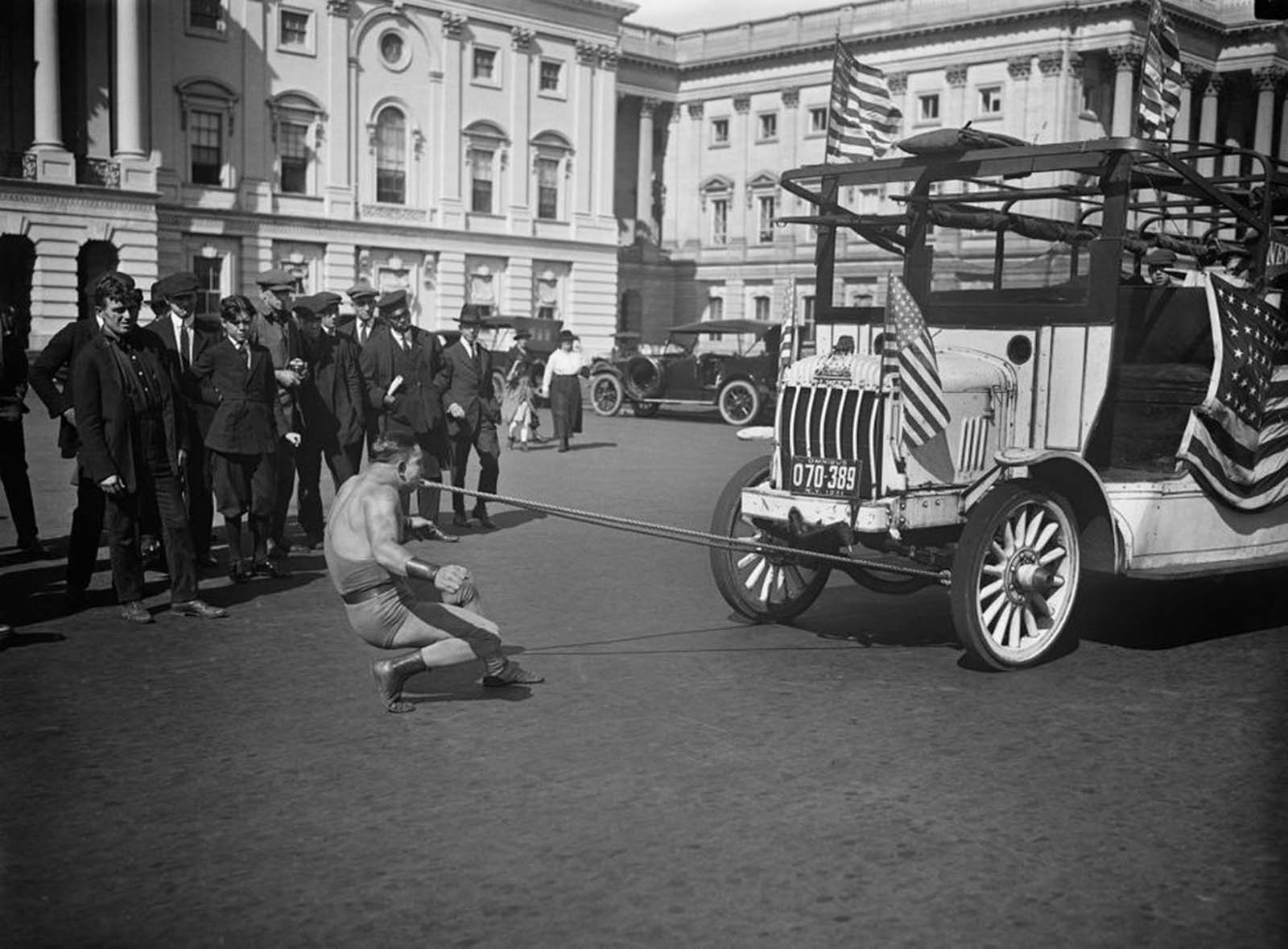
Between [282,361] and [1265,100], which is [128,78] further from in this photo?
[1265,100]

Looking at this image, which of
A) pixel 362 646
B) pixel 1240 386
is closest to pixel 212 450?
pixel 362 646

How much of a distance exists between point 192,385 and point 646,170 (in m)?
64.1

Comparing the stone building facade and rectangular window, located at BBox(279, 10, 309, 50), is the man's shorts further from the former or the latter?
the stone building facade

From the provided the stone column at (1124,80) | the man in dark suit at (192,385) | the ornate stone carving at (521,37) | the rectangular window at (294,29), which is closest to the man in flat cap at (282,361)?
the man in dark suit at (192,385)

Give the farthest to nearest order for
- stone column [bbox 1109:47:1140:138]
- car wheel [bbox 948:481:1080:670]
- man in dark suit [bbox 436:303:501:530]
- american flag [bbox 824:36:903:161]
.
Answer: stone column [bbox 1109:47:1140:138]
american flag [bbox 824:36:903:161]
man in dark suit [bbox 436:303:501:530]
car wheel [bbox 948:481:1080:670]

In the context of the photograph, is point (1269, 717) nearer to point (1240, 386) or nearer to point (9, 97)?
point (1240, 386)

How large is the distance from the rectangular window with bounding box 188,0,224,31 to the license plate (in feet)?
144

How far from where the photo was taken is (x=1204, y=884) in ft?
14.6

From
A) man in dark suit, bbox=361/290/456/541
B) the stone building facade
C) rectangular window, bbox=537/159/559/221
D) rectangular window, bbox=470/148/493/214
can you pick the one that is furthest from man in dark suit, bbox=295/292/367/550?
rectangular window, bbox=537/159/559/221

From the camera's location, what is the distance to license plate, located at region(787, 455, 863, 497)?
768 cm

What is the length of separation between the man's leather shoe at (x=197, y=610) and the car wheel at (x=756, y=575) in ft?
9.67

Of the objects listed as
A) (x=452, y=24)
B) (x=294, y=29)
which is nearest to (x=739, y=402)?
(x=294, y=29)

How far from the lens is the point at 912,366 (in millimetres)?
7391

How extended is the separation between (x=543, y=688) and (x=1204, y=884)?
3.33 meters
